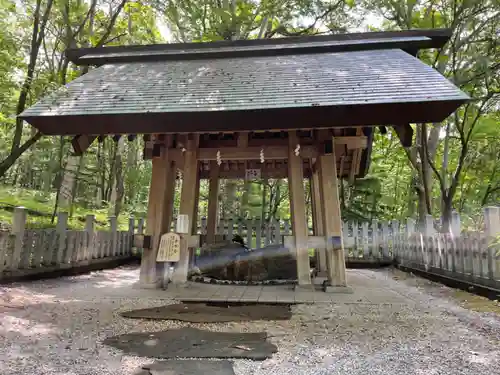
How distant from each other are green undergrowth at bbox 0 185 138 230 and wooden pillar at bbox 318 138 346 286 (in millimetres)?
8140

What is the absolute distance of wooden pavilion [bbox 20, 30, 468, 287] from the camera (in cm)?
498

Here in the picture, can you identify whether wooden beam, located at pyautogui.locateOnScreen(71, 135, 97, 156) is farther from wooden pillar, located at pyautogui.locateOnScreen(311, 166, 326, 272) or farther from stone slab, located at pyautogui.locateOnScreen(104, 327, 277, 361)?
wooden pillar, located at pyautogui.locateOnScreen(311, 166, 326, 272)

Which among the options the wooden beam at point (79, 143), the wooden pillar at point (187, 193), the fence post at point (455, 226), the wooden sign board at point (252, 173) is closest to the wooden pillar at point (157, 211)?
the wooden pillar at point (187, 193)

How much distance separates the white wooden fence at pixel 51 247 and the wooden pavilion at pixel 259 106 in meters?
2.06

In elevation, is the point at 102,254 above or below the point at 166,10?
below

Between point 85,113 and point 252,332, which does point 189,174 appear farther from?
point 252,332

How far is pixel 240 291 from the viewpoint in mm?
5859

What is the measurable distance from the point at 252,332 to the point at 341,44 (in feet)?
Answer: 20.6

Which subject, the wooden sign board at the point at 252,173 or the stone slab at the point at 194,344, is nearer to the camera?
the stone slab at the point at 194,344

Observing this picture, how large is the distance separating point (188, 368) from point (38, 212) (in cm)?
1202

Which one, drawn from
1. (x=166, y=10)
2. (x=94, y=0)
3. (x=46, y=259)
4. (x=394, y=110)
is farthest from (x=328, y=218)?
(x=166, y=10)

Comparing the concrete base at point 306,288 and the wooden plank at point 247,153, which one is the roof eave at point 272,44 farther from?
the concrete base at point 306,288

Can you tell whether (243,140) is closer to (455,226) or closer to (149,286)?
(149,286)

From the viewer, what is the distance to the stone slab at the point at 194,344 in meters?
3.00
